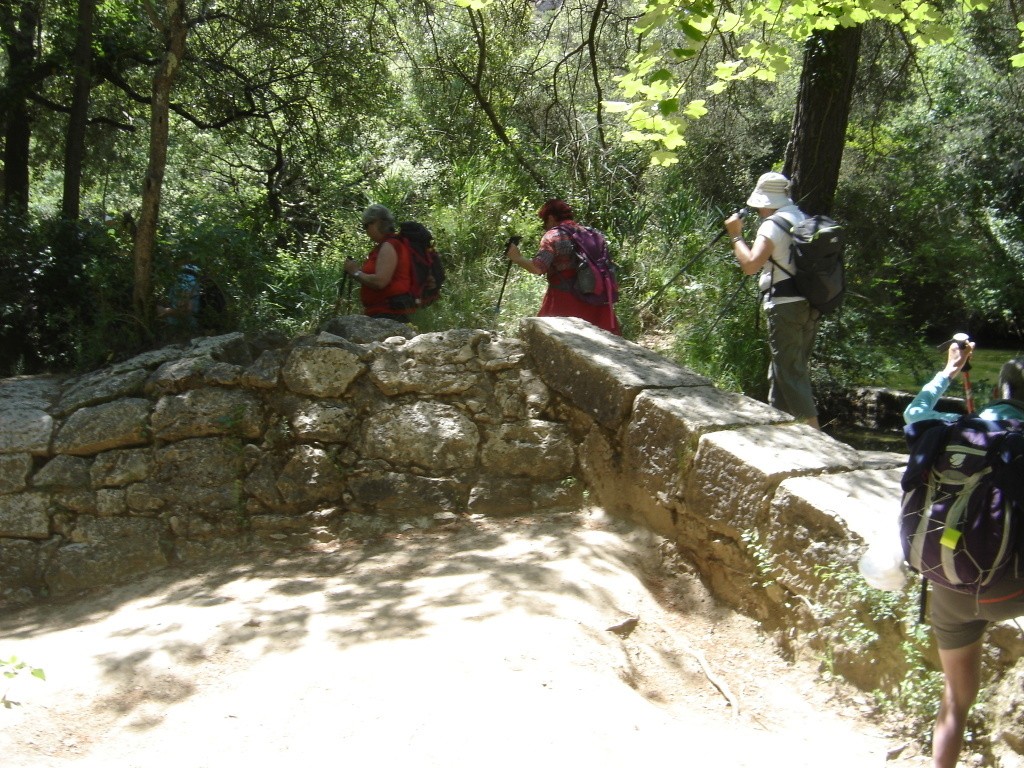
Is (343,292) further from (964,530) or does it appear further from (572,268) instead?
(964,530)

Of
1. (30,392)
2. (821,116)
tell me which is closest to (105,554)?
(30,392)

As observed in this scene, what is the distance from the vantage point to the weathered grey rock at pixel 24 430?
494 cm

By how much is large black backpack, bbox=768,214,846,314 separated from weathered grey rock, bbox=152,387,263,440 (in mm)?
2910

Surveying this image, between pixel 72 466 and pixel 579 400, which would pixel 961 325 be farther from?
pixel 72 466

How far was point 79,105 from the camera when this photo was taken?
26.8ft

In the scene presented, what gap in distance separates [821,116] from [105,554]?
18.5 feet

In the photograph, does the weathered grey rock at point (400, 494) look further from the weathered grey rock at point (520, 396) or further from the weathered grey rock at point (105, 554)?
the weathered grey rock at point (105, 554)

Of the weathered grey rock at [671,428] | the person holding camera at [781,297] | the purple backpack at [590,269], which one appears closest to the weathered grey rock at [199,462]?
the weathered grey rock at [671,428]

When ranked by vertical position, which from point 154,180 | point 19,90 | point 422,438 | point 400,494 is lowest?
point 400,494

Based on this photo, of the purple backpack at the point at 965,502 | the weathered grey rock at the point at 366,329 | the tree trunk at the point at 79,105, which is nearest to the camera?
the purple backpack at the point at 965,502

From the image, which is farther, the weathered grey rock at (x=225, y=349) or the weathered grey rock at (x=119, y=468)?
the weathered grey rock at (x=225, y=349)

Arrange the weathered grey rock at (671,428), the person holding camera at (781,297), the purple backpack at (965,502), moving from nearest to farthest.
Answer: the purple backpack at (965,502) → the weathered grey rock at (671,428) → the person holding camera at (781,297)

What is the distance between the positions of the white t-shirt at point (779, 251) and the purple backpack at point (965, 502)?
2631 mm

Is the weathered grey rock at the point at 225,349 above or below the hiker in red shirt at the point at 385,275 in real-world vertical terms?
below
